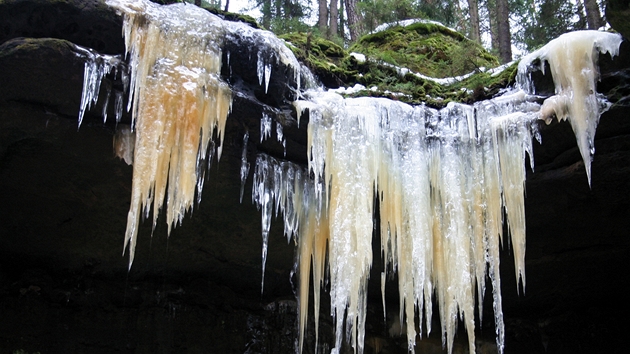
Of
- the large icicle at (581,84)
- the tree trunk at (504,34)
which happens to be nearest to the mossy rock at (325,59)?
the large icicle at (581,84)

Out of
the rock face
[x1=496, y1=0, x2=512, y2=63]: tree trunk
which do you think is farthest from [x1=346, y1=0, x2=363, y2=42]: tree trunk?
the rock face

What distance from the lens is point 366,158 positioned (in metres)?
5.83

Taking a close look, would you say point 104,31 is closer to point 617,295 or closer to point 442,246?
point 442,246

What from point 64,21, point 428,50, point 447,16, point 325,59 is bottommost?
point 64,21

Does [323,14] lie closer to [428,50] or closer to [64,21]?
[428,50]

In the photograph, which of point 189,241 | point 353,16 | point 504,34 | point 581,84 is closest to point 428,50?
point 504,34

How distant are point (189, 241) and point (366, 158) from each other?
9.76ft

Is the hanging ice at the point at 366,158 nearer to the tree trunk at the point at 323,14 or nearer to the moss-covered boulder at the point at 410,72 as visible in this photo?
the moss-covered boulder at the point at 410,72

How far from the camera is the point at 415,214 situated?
19.5 ft

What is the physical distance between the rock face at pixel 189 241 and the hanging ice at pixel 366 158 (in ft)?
0.82

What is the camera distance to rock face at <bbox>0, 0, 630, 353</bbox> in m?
5.09

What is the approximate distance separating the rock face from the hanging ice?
0.82ft

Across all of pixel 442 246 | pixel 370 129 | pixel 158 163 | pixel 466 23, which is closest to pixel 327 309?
pixel 442 246

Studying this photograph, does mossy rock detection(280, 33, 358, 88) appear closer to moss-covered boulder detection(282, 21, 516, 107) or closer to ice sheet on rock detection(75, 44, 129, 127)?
moss-covered boulder detection(282, 21, 516, 107)
